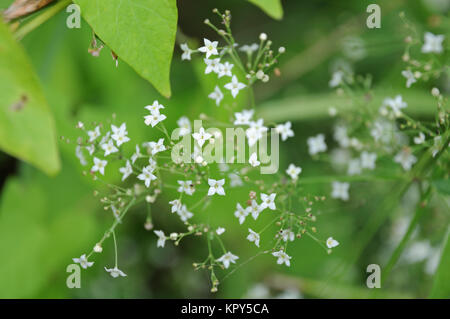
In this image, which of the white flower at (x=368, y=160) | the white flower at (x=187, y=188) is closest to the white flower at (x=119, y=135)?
the white flower at (x=187, y=188)

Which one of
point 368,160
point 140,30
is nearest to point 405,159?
point 368,160

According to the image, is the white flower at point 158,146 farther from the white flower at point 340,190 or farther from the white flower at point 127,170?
the white flower at point 340,190

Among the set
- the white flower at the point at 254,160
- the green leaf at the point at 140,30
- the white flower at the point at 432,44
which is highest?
the white flower at the point at 432,44

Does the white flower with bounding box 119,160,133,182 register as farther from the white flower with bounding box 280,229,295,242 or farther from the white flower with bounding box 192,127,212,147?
the white flower with bounding box 280,229,295,242

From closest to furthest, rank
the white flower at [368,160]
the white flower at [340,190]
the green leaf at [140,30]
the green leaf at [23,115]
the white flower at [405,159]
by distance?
the green leaf at [23,115]
the green leaf at [140,30]
the white flower at [405,159]
the white flower at [368,160]
the white flower at [340,190]
